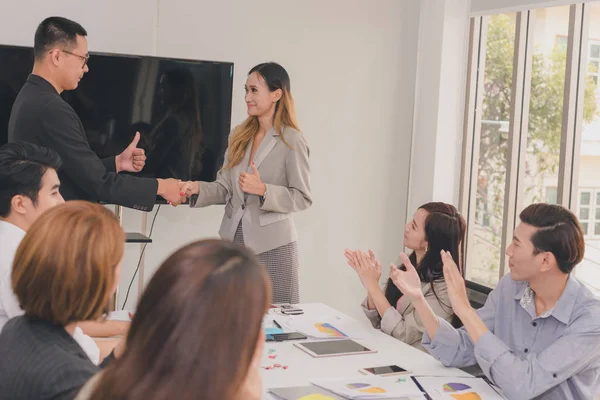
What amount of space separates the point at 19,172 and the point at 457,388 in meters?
1.49

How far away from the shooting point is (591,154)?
3887mm

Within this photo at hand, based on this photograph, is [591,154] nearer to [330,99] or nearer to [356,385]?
[330,99]

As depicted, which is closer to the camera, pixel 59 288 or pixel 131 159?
pixel 59 288

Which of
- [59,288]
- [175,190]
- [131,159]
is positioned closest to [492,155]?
[175,190]

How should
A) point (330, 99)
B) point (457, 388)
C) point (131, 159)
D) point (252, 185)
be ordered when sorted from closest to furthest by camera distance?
point (457, 388) < point (252, 185) < point (131, 159) < point (330, 99)

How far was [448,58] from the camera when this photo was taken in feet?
15.5

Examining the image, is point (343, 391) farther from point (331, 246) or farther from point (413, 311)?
point (331, 246)

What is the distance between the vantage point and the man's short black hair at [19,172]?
7.70ft

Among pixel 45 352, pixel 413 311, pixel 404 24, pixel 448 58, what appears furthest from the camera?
pixel 404 24

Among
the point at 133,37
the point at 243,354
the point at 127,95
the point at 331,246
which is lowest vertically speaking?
the point at 331,246

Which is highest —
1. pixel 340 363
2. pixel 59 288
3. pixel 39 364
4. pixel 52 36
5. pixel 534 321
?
pixel 52 36

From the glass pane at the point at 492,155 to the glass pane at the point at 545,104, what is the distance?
8.3 inches

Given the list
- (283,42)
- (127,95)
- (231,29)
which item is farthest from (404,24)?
(127,95)

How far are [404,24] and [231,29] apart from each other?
4.02 feet
